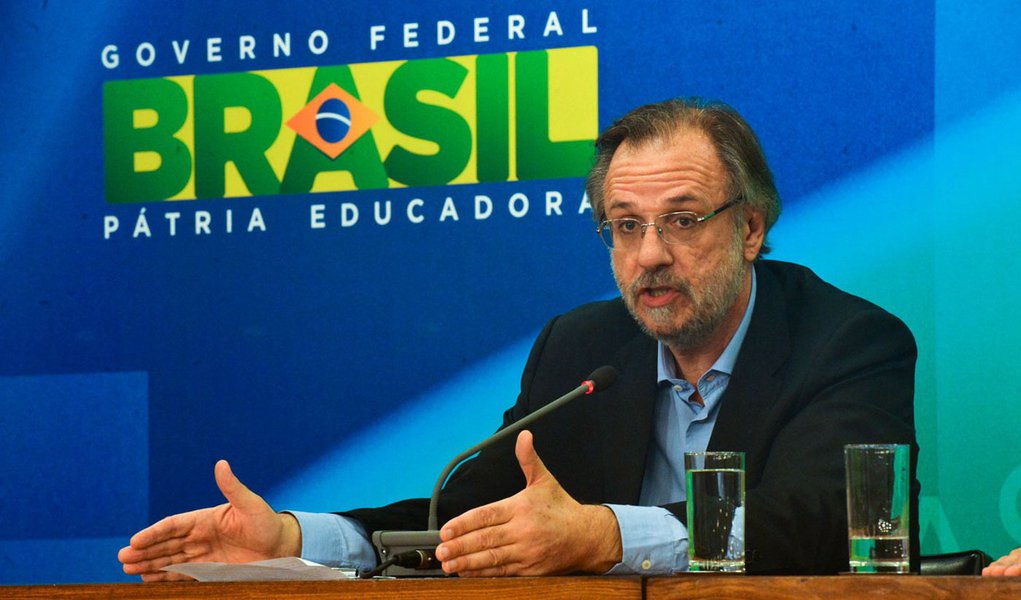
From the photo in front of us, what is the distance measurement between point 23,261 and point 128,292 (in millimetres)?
338

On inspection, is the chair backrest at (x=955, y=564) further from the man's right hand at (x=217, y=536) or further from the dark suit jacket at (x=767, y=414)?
the man's right hand at (x=217, y=536)

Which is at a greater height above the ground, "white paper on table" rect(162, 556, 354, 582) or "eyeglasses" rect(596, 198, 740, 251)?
"eyeglasses" rect(596, 198, 740, 251)

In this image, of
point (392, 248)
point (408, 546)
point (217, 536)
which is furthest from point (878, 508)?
point (392, 248)

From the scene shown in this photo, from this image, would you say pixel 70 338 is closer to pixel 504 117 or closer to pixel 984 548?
pixel 504 117

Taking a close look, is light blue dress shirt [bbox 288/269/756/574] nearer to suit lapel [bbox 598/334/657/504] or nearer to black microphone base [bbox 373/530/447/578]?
suit lapel [bbox 598/334/657/504]

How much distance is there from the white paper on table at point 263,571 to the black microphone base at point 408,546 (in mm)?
111

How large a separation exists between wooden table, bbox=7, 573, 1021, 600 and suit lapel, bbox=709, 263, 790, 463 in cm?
104

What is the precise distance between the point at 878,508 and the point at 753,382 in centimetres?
95

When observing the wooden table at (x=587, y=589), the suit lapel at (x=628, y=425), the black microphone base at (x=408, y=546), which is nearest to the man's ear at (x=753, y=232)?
the suit lapel at (x=628, y=425)

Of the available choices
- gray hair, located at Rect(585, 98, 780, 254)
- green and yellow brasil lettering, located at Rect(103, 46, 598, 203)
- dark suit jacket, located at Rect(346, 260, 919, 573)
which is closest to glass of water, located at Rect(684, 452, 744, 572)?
dark suit jacket, located at Rect(346, 260, 919, 573)

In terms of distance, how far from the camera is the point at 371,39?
11.8ft

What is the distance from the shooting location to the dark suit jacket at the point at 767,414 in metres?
2.20

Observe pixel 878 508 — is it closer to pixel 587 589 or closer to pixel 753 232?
pixel 587 589

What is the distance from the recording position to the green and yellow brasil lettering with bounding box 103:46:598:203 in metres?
3.46
